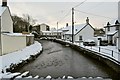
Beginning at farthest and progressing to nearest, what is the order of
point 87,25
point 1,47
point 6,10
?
point 87,25 < point 6,10 < point 1,47

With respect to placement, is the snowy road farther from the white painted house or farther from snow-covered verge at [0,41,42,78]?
the white painted house

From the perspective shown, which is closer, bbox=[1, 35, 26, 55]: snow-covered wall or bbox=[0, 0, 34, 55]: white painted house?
bbox=[0, 0, 34, 55]: white painted house

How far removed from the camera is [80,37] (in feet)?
188

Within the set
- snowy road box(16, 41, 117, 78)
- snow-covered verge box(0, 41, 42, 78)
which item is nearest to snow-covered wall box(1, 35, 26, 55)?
snow-covered verge box(0, 41, 42, 78)

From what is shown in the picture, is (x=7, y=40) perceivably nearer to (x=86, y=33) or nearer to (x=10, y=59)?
(x=10, y=59)

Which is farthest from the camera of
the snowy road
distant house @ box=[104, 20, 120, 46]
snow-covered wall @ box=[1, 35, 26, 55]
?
distant house @ box=[104, 20, 120, 46]

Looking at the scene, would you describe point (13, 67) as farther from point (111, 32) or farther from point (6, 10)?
point (111, 32)

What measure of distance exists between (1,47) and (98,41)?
2243 cm

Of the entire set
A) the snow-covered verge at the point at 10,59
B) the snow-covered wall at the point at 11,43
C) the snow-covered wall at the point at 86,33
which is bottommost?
the snow-covered verge at the point at 10,59

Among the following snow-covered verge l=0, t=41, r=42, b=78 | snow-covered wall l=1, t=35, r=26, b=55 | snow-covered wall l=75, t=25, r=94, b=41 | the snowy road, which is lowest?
the snowy road

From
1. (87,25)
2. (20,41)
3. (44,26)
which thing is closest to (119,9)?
(20,41)

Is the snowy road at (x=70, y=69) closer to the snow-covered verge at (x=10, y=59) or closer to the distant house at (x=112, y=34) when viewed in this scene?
the snow-covered verge at (x=10, y=59)

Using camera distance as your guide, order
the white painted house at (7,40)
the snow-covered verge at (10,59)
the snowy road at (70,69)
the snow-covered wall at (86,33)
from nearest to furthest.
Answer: the snow-covered verge at (10,59) → the snowy road at (70,69) → the white painted house at (7,40) → the snow-covered wall at (86,33)

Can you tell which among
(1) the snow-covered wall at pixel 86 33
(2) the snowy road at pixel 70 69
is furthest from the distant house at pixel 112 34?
(2) the snowy road at pixel 70 69
